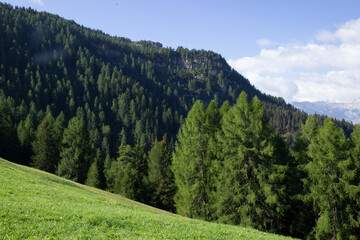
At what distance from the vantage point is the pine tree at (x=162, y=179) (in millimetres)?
54188

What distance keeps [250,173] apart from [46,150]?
50.4 metres

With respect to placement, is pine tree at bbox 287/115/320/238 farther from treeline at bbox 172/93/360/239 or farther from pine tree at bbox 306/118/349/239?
pine tree at bbox 306/118/349/239

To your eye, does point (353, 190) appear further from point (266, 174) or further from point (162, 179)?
point (162, 179)

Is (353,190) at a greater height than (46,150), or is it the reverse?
(353,190)

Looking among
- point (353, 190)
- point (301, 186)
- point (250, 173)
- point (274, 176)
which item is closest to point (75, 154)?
point (250, 173)

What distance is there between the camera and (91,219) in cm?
1297

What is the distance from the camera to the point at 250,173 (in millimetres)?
29109

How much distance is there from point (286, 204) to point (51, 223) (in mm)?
26604

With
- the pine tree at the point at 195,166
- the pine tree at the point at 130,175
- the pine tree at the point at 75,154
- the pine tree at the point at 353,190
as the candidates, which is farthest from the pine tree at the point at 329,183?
the pine tree at the point at 75,154

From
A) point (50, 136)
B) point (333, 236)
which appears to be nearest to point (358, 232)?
point (333, 236)

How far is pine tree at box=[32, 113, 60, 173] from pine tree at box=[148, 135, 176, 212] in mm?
24008

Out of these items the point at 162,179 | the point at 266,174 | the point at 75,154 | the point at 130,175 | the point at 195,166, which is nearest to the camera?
the point at 266,174

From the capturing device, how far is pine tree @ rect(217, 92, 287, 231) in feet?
90.3

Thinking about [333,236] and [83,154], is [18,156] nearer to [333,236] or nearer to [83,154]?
[83,154]
